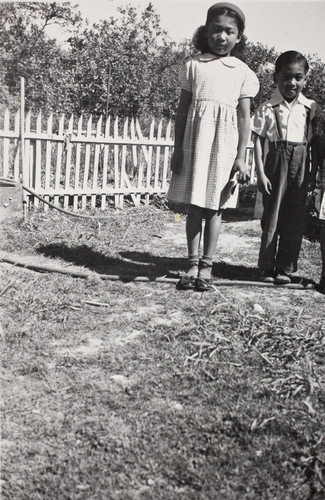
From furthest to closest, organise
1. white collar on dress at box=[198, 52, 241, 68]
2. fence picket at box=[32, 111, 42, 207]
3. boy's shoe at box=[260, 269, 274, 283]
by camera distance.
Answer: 1. fence picket at box=[32, 111, 42, 207]
2. boy's shoe at box=[260, 269, 274, 283]
3. white collar on dress at box=[198, 52, 241, 68]

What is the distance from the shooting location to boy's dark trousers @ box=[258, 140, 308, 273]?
3.98 meters

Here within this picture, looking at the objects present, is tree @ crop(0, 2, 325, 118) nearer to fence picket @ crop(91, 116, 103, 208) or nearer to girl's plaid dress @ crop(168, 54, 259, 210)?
fence picket @ crop(91, 116, 103, 208)

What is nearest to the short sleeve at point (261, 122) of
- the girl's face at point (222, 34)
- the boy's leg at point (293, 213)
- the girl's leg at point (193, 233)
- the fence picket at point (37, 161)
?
the boy's leg at point (293, 213)

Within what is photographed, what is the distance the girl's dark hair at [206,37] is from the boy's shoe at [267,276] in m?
1.75

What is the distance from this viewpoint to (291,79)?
3.84 m

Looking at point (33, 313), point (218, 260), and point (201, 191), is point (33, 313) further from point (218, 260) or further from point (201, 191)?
point (218, 260)

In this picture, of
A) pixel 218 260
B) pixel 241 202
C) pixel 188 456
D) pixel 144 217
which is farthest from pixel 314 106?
pixel 241 202

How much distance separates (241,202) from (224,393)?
6.83 metres

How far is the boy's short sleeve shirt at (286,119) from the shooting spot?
3900mm

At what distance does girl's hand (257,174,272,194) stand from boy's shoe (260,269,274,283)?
27.0 inches

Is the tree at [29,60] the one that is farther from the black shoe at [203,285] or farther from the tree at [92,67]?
Result: the black shoe at [203,285]

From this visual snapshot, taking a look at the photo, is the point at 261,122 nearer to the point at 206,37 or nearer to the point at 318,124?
the point at 318,124

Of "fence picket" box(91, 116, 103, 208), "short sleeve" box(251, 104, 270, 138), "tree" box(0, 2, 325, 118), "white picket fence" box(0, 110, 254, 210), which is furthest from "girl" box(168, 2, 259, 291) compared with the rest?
"tree" box(0, 2, 325, 118)

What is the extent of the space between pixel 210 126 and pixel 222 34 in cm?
65
